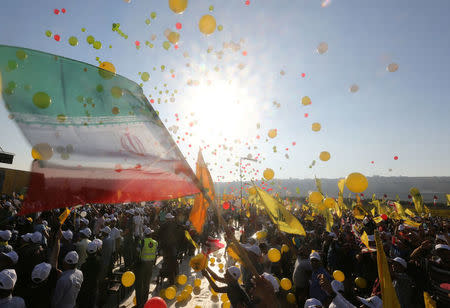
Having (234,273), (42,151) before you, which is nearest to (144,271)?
(234,273)

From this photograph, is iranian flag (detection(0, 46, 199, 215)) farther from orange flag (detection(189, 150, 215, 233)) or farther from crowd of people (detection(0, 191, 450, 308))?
crowd of people (detection(0, 191, 450, 308))

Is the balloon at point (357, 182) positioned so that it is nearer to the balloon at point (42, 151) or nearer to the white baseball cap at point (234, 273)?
the white baseball cap at point (234, 273)

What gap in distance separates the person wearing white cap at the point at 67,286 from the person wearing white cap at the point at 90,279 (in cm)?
92

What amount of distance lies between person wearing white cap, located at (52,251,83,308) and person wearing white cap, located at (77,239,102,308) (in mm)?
918

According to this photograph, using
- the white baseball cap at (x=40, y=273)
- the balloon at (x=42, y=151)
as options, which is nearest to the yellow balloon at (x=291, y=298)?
the white baseball cap at (x=40, y=273)

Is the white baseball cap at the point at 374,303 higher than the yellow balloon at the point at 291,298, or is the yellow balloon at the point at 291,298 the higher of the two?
the white baseball cap at the point at 374,303

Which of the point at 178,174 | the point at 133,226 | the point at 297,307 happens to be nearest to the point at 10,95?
the point at 178,174

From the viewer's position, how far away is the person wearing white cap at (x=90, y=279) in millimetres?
4668

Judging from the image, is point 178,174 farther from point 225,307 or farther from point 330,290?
point 225,307

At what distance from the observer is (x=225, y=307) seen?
193 inches

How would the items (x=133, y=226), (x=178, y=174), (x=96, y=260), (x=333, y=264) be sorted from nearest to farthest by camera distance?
1. (x=178, y=174)
2. (x=96, y=260)
3. (x=333, y=264)
4. (x=133, y=226)

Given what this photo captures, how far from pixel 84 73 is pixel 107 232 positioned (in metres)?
6.24

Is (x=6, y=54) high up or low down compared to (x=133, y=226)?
up

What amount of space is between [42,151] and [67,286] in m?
2.73
